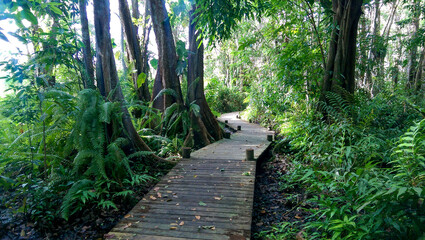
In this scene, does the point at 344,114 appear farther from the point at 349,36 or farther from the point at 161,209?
the point at 161,209

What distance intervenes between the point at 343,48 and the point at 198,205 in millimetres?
5583

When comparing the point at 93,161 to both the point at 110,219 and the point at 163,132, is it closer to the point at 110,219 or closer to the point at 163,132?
the point at 110,219

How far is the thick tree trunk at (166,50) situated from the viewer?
28.7 feet

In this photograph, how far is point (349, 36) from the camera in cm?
683

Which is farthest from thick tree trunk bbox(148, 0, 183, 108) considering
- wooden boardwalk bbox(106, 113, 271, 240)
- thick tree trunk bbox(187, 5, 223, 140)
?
wooden boardwalk bbox(106, 113, 271, 240)

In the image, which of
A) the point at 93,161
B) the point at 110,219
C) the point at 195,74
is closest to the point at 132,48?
the point at 195,74

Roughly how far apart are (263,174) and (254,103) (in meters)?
9.51

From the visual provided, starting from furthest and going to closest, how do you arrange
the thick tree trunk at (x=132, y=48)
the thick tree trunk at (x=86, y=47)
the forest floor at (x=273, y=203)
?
the thick tree trunk at (x=132, y=48), the thick tree trunk at (x=86, y=47), the forest floor at (x=273, y=203)

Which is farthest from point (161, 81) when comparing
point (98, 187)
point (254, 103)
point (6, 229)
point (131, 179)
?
point (254, 103)

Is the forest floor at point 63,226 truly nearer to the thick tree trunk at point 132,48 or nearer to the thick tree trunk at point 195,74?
the thick tree trunk at point 195,74

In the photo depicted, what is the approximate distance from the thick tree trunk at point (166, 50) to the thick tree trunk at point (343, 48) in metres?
4.86

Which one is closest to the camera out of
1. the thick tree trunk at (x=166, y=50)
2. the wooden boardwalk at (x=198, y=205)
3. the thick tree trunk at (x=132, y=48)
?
the wooden boardwalk at (x=198, y=205)

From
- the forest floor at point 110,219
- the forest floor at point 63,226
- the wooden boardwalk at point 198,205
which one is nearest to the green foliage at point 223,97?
the wooden boardwalk at point 198,205

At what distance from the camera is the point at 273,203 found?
5188 millimetres
